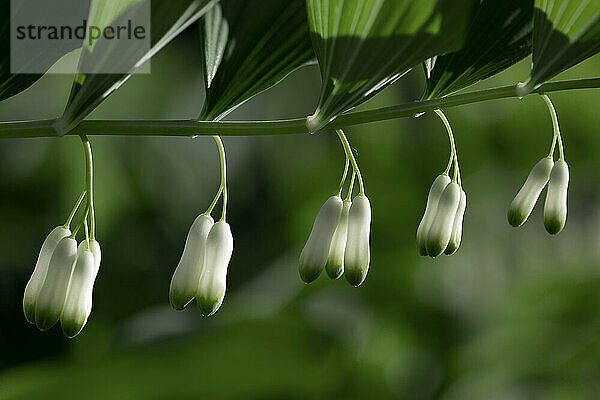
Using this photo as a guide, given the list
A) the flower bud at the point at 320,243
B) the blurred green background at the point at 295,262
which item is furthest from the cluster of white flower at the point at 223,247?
the blurred green background at the point at 295,262

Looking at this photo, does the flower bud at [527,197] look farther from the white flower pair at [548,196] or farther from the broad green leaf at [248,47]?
the broad green leaf at [248,47]

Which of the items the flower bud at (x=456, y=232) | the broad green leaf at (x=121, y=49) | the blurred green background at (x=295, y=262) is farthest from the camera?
the blurred green background at (x=295, y=262)

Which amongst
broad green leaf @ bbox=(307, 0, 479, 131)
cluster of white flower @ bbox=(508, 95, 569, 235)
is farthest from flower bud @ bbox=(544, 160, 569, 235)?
broad green leaf @ bbox=(307, 0, 479, 131)

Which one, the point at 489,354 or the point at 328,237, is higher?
the point at 328,237

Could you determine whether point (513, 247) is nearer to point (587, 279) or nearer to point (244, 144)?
point (587, 279)

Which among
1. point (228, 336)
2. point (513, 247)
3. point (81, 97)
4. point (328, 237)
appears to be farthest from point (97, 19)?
point (513, 247)

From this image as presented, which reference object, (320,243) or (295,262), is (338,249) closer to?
(320,243)
